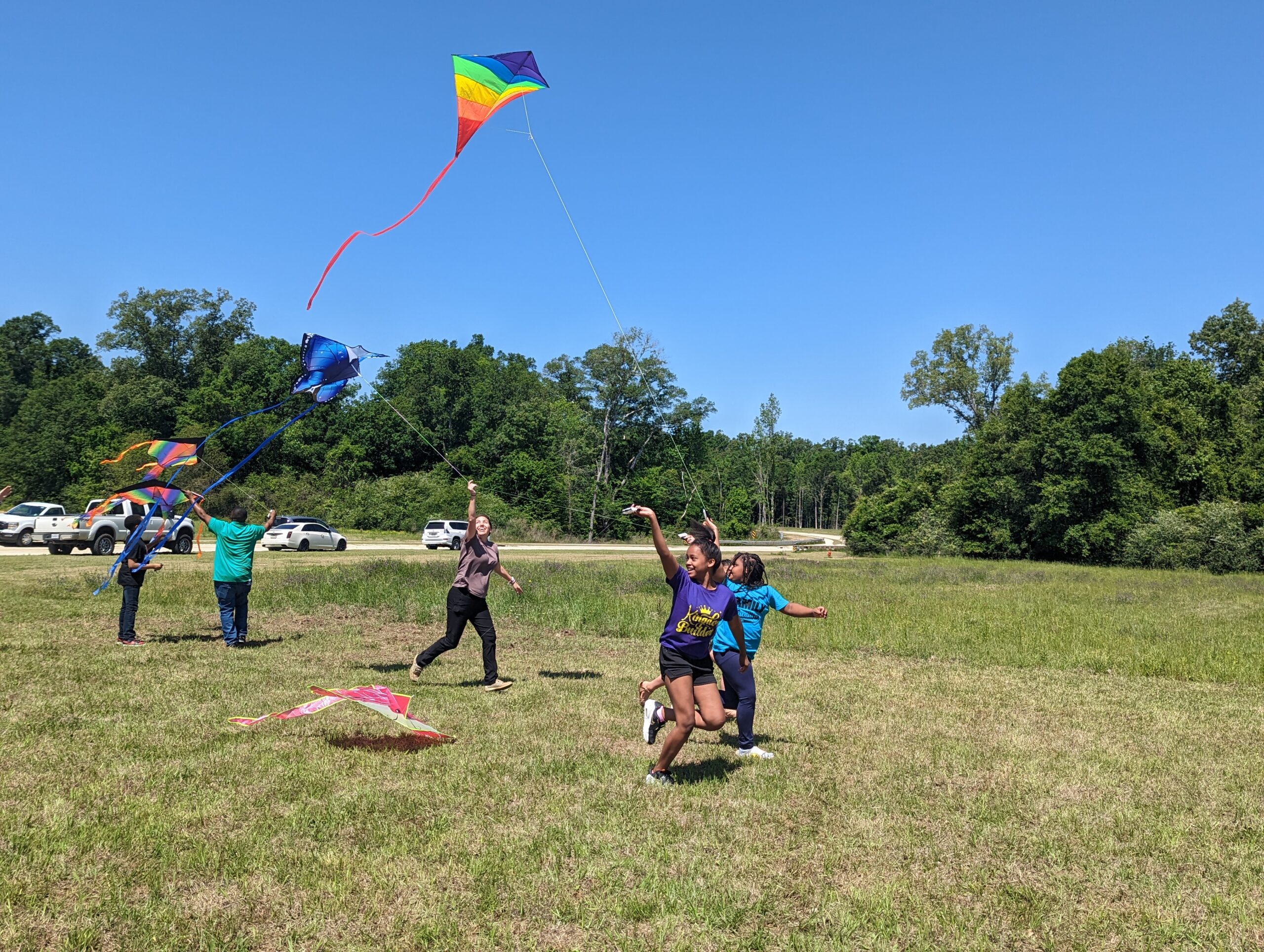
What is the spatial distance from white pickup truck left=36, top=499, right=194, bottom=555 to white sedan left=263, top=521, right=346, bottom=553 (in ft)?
17.7

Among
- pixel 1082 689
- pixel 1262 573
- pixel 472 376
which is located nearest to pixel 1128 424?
pixel 1262 573

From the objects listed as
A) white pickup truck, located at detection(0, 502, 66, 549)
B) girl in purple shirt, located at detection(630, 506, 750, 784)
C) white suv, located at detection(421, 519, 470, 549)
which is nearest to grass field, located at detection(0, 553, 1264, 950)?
girl in purple shirt, located at detection(630, 506, 750, 784)

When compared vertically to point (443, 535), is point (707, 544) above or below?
above

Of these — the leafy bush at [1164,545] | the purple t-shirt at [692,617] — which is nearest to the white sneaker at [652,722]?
the purple t-shirt at [692,617]

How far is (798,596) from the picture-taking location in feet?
69.9

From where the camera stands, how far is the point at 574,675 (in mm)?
10820

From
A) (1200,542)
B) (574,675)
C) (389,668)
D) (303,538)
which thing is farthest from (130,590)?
(1200,542)

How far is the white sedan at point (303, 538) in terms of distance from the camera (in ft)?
122

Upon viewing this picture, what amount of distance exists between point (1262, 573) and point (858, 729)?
3249 centimetres

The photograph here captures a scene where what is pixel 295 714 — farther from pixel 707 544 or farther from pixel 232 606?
pixel 232 606

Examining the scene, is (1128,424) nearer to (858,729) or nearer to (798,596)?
(798,596)

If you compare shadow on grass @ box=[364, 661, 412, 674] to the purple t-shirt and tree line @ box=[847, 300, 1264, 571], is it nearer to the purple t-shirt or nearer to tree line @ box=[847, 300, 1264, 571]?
the purple t-shirt

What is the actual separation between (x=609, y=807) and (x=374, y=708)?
2487mm

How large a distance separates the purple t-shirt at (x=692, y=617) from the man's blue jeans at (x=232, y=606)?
26.5 feet
